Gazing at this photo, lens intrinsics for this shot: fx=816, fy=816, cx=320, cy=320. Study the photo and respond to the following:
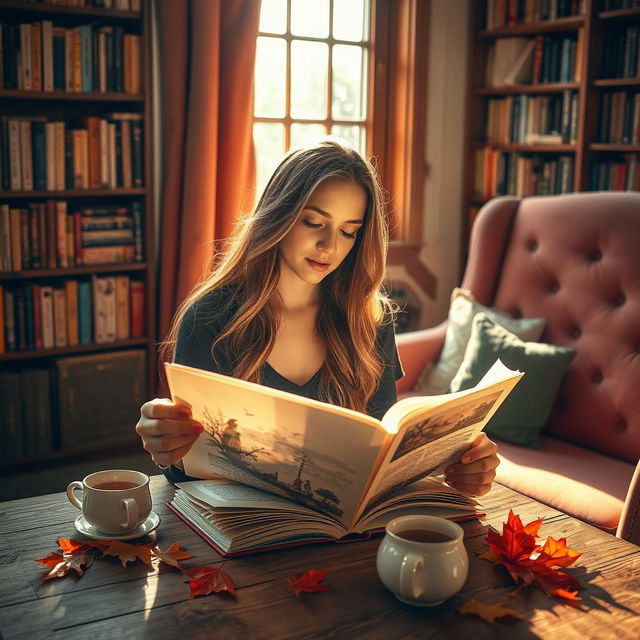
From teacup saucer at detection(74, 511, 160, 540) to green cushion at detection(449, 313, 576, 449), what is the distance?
3.97ft

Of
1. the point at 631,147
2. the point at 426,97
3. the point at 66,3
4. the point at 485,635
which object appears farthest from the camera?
the point at 426,97

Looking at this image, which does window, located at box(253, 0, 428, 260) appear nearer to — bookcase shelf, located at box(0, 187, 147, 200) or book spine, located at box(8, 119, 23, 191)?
bookcase shelf, located at box(0, 187, 147, 200)

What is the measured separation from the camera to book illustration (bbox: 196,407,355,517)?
1029mm

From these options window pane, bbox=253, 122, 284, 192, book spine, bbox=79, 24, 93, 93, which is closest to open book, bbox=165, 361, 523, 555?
book spine, bbox=79, 24, 93, 93

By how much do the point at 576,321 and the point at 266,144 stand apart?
164 cm

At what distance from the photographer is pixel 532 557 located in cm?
108

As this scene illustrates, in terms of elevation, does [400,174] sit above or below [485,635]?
above

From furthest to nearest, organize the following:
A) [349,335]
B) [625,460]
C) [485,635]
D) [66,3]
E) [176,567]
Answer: [66,3]
[625,460]
[349,335]
[176,567]
[485,635]

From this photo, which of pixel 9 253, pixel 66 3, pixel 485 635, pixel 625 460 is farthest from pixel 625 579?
pixel 66 3

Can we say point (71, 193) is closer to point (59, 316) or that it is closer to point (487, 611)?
point (59, 316)

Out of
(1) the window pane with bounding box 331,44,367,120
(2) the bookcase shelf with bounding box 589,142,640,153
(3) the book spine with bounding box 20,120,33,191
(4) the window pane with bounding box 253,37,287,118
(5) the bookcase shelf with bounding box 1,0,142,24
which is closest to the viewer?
(5) the bookcase shelf with bounding box 1,0,142,24

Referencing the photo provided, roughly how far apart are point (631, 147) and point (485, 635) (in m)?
2.71

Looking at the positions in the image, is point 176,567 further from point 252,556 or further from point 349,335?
point 349,335

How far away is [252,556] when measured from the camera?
105 centimetres
